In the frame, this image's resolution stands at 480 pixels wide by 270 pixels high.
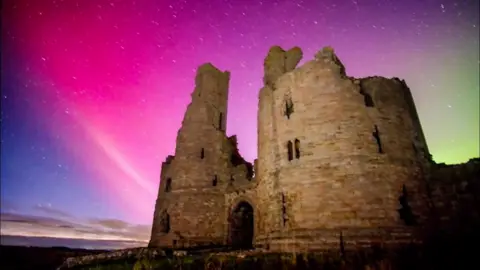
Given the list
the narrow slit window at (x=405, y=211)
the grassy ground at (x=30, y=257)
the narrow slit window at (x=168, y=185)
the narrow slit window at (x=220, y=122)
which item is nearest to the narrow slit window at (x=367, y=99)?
the narrow slit window at (x=405, y=211)

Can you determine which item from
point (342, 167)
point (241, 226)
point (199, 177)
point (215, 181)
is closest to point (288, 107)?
point (342, 167)

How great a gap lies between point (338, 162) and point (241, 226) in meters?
9.70

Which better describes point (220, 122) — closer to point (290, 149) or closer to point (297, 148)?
point (290, 149)

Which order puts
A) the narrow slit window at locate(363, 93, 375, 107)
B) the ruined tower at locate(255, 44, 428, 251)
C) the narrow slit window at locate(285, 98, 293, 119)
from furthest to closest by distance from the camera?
1. the narrow slit window at locate(285, 98, 293, 119)
2. the narrow slit window at locate(363, 93, 375, 107)
3. the ruined tower at locate(255, 44, 428, 251)

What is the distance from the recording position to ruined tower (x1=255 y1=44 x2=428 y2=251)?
35.2 feet

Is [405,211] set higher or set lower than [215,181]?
lower

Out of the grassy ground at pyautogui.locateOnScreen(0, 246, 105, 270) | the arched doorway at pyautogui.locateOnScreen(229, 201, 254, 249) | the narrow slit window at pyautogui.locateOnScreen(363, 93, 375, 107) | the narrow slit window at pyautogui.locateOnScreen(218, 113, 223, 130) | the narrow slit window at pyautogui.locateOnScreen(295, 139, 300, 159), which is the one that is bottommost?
the grassy ground at pyautogui.locateOnScreen(0, 246, 105, 270)

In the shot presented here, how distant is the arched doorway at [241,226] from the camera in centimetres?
1814

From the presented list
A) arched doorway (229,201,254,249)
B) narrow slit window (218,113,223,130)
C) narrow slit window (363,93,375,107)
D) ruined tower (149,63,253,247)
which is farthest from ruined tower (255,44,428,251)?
narrow slit window (218,113,223,130)

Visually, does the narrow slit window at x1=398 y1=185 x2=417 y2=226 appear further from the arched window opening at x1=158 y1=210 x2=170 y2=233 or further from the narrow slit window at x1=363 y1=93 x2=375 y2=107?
the arched window opening at x1=158 y1=210 x2=170 y2=233

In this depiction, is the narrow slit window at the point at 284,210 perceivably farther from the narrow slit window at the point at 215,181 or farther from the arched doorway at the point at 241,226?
the narrow slit window at the point at 215,181

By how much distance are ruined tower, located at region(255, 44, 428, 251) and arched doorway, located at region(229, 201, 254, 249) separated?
14.6 feet

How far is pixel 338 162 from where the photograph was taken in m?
11.6

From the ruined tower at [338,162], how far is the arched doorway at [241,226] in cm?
445
